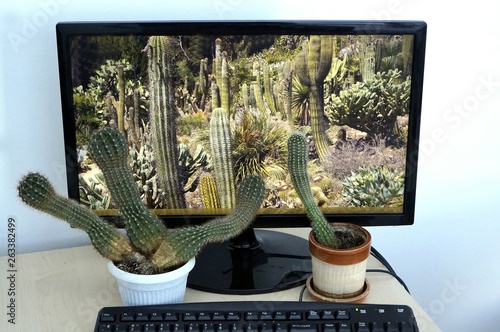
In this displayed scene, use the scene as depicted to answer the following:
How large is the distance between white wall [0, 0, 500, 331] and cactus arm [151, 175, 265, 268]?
31cm

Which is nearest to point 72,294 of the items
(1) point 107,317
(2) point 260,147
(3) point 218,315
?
(1) point 107,317

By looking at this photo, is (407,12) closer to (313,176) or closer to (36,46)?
(313,176)

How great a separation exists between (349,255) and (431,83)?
16.0 inches

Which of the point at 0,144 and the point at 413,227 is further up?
the point at 0,144

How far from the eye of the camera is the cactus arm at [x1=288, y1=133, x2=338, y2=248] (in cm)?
82

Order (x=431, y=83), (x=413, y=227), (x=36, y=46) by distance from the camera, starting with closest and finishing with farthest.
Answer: (x=36, y=46), (x=431, y=83), (x=413, y=227)

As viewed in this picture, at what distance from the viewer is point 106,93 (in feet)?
2.83

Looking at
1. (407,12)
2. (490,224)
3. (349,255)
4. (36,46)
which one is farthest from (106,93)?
(490,224)

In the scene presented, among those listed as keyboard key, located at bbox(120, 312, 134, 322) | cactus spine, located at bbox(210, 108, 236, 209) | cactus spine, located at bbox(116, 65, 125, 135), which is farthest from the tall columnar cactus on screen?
keyboard key, located at bbox(120, 312, 134, 322)

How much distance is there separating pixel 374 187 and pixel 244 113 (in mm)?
226

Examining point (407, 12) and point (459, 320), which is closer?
point (407, 12)
